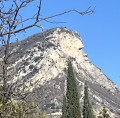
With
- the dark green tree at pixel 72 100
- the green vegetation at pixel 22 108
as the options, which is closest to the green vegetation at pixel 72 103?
the dark green tree at pixel 72 100

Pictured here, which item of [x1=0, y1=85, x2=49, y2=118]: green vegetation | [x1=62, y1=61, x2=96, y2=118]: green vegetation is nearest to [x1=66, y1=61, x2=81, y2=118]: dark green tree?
[x1=62, y1=61, x2=96, y2=118]: green vegetation

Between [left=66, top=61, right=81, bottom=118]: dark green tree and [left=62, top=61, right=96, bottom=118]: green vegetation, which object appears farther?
[left=62, top=61, right=96, bottom=118]: green vegetation

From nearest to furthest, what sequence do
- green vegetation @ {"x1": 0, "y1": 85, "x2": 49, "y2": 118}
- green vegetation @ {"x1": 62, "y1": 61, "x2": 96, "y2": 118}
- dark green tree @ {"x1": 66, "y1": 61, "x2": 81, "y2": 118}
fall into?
green vegetation @ {"x1": 0, "y1": 85, "x2": 49, "y2": 118} → dark green tree @ {"x1": 66, "y1": 61, "x2": 81, "y2": 118} → green vegetation @ {"x1": 62, "y1": 61, "x2": 96, "y2": 118}

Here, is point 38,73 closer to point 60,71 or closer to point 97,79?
point 60,71

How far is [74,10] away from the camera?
155 inches

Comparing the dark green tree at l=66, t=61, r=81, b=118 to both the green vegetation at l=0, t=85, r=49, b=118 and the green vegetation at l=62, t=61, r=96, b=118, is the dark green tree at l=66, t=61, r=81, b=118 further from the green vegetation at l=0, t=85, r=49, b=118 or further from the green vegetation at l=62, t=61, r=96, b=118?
the green vegetation at l=0, t=85, r=49, b=118

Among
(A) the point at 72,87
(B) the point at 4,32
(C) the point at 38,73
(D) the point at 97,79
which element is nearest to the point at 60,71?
(C) the point at 38,73

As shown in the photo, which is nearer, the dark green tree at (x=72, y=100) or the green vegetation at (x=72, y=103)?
the dark green tree at (x=72, y=100)

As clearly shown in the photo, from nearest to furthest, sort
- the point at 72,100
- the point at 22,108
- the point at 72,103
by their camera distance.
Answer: the point at 22,108 < the point at 72,103 < the point at 72,100

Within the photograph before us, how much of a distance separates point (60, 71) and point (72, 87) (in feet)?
439

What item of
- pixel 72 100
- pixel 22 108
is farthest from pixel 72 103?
pixel 22 108

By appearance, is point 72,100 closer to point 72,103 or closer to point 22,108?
point 72,103

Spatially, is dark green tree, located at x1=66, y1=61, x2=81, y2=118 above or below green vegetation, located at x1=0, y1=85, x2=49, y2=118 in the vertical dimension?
above

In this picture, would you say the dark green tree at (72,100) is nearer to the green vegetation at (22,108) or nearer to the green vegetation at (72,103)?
the green vegetation at (72,103)
